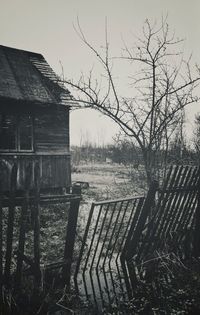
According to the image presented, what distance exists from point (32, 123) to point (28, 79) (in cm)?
229

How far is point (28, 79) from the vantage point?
45.6 feet

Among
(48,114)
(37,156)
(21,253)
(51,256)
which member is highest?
(48,114)

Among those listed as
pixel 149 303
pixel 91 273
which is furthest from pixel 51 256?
pixel 149 303

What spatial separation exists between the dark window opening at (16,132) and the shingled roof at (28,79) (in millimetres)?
902

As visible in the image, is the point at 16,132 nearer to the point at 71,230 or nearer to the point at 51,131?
the point at 51,131

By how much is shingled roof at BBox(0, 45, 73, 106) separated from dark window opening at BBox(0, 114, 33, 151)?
2.96ft

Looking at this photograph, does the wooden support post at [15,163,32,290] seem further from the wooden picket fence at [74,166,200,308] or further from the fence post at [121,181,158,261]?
the fence post at [121,181,158,261]

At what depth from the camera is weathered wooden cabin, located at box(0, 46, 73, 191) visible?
12.4 meters

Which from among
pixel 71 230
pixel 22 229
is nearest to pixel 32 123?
pixel 71 230

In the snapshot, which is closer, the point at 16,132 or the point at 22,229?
the point at 22,229

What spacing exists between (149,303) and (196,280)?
1.01 meters

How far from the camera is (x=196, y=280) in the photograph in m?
4.66

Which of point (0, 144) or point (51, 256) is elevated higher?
point (0, 144)

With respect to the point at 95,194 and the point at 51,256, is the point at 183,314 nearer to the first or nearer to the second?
the point at 51,256
